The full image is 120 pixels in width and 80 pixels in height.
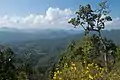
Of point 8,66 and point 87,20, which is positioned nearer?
point 87,20

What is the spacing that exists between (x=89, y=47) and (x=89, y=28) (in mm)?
8796

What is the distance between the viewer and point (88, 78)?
1147cm

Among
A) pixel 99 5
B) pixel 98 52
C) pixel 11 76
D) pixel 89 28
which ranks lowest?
pixel 11 76

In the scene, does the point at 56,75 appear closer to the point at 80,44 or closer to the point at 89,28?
the point at 89,28

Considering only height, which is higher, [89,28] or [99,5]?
[99,5]

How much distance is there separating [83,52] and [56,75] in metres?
29.0

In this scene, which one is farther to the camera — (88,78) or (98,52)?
(98,52)

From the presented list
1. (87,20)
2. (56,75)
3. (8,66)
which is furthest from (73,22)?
(56,75)

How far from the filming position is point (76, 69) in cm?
1177

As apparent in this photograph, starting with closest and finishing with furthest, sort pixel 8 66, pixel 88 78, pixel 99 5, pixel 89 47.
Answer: pixel 88 78, pixel 99 5, pixel 89 47, pixel 8 66

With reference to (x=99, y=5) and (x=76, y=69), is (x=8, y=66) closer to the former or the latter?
(x=99, y=5)

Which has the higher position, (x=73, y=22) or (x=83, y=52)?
(x=73, y=22)

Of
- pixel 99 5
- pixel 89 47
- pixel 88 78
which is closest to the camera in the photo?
pixel 88 78

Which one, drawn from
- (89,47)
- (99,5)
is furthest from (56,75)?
(89,47)
